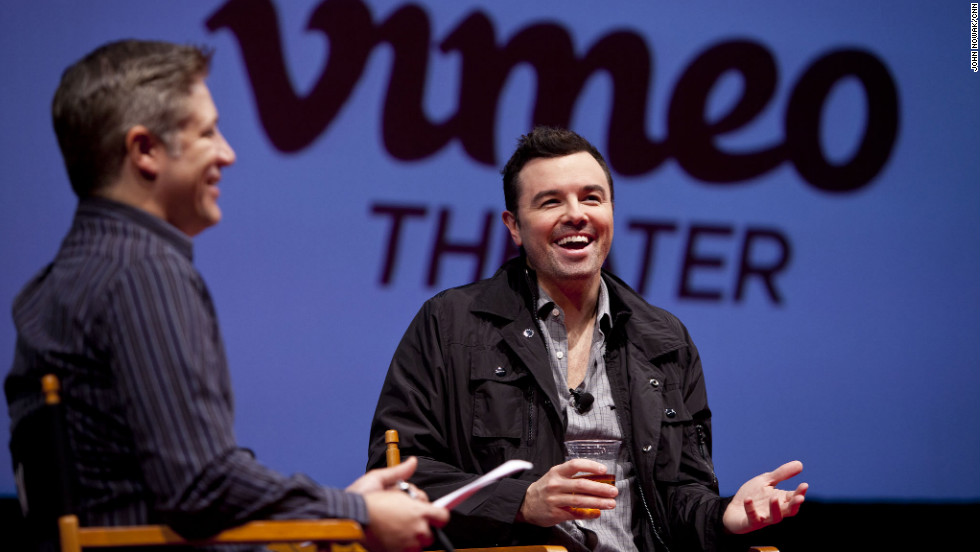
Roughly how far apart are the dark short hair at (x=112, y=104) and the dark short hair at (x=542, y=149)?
1314mm

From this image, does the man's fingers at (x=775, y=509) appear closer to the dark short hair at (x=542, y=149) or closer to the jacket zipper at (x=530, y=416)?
the jacket zipper at (x=530, y=416)

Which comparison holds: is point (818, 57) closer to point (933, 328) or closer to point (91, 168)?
point (933, 328)

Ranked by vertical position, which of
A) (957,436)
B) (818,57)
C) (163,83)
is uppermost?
(818,57)

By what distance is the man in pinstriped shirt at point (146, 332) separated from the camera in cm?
137

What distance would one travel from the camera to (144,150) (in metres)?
1.51

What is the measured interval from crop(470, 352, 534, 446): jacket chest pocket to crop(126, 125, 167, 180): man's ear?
3.75 feet

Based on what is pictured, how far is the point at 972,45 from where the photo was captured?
4066 millimetres

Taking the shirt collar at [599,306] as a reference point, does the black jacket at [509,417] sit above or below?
below

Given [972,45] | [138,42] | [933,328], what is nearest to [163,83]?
[138,42]

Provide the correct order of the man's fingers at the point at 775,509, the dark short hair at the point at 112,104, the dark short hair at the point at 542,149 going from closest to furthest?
the dark short hair at the point at 112,104
the man's fingers at the point at 775,509
the dark short hair at the point at 542,149

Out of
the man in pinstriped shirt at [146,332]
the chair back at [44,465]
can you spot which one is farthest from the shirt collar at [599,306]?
the chair back at [44,465]

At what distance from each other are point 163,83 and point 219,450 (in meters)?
0.59

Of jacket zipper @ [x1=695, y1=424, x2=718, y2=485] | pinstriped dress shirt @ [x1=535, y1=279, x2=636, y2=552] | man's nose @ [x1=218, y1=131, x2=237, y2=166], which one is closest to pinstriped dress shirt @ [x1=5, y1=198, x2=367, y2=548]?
man's nose @ [x1=218, y1=131, x2=237, y2=166]

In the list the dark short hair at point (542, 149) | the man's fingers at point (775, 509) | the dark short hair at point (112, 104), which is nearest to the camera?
the dark short hair at point (112, 104)
